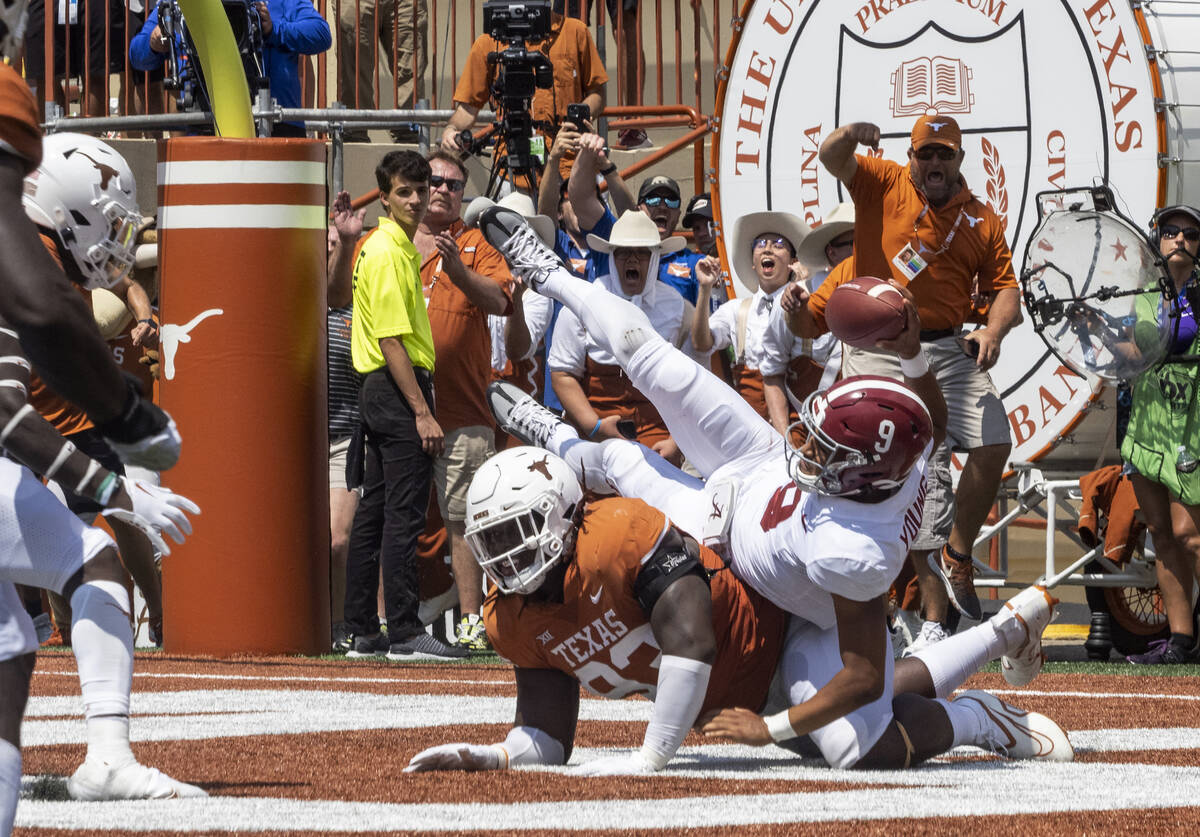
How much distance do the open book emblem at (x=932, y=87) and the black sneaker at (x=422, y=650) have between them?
3893 mm

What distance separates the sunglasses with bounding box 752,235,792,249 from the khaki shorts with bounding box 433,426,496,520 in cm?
168

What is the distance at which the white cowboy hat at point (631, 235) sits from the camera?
27.9 feet

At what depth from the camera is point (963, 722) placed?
16.2 ft

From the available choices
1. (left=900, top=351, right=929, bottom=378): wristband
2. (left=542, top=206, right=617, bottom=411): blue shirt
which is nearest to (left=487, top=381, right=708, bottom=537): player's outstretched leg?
(left=900, top=351, right=929, bottom=378): wristband

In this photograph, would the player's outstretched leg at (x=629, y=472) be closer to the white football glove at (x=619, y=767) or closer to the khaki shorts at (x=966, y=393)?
the white football glove at (x=619, y=767)

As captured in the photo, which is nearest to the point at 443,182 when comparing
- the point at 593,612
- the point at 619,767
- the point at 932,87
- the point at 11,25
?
the point at 932,87

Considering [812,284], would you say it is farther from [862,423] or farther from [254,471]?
[862,423]

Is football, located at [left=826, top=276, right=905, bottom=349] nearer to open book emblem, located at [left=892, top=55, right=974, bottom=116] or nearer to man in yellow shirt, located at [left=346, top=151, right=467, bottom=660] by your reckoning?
man in yellow shirt, located at [left=346, top=151, right=467, bottom=660]

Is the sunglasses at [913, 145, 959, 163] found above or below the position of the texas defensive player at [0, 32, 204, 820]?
above

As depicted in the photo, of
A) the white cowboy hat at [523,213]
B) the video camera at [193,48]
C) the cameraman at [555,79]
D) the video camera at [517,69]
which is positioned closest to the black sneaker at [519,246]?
the white cowboy hat at [523,213]

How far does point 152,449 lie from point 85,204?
5.98ft

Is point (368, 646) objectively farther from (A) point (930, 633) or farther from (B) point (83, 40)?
(B) point (83, 40)

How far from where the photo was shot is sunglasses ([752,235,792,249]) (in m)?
9.38

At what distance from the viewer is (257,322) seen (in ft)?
26.7
